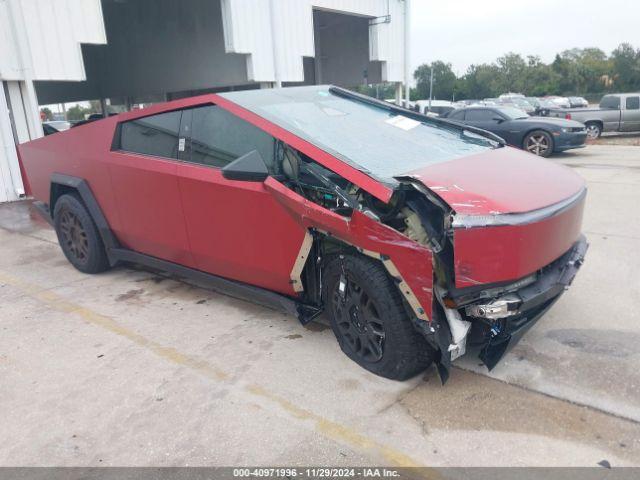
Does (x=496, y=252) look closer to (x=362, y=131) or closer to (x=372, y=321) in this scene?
(x=372, y=321)


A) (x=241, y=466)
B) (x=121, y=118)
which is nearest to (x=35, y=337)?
(x=121, y=118)

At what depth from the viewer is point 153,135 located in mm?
4234

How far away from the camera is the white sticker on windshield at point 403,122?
13.2 feet

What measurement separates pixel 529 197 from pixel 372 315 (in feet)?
3.57

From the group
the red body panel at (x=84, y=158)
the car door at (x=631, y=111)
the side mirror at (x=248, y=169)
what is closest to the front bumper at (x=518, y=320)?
the side mirror at (x=248, y=169)

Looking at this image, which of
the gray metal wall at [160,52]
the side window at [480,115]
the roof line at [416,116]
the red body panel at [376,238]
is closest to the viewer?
the red body panel at [376,238]

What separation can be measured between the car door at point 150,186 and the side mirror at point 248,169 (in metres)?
0.87

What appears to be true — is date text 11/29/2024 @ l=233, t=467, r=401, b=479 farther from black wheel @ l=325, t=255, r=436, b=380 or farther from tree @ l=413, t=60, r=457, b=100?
tree @ l=413, t=60, r=457, b=100

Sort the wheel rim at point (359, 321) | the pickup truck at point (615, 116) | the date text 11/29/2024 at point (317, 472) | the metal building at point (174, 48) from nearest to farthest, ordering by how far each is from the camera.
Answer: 1. the date text 11/29/2024 at point (317, 472)
2. the wheel rim at point (359, 321)
3. the metal building at point (174, 48)
4. the pickup truck at point (615, 116)

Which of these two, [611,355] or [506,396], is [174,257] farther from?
[611,355]

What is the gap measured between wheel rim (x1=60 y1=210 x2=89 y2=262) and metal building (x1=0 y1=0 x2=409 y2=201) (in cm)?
520

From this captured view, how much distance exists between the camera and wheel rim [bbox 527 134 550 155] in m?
12.6

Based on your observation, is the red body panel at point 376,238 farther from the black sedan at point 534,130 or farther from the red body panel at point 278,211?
the black sedan at point 534,130

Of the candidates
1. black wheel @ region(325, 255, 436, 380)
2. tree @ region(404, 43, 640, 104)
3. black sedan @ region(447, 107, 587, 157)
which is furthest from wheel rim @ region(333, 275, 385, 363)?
tree @ region(404, 43, 640, 104)
